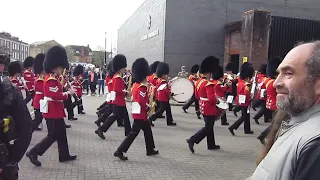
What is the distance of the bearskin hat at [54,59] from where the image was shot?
5964 millimetres

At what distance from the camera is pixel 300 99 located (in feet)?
4.83

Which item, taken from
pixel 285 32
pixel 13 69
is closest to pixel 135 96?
pixel 13 69

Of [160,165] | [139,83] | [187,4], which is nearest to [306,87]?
[160,165]

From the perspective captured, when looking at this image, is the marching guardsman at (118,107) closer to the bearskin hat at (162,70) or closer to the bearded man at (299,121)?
the bearskin hat at (162,70)

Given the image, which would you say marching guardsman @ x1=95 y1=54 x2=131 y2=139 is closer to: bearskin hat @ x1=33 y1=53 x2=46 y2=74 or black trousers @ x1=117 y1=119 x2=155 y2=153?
black trousers @ x1=117 y1=119 x2=155 y2=153

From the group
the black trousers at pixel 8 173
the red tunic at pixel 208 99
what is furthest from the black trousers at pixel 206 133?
the black trousers at pixel 8 173

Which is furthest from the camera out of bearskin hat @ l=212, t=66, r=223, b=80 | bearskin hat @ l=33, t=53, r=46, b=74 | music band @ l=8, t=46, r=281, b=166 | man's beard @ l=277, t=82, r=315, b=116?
bearskin hat @ l=33, t=53, r=46, b=74

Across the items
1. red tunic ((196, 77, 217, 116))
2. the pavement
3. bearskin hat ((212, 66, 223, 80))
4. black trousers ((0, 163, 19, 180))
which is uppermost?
bearskin hat ((212, 66, 223, 80))

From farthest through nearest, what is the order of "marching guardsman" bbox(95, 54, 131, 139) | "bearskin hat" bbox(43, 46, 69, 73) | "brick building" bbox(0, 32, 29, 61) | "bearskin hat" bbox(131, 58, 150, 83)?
"brick building" bbox(0, 32, 29, 61), "marching guardsman" bbox(95, 54, 131, 139), "bearskin hat" bbox(131, 58, 150, 83), "bearskin hat" bbox(43, 46, 69, 73)

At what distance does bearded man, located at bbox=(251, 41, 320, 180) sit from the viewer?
1.26 m

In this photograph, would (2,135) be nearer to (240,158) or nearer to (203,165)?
(203,165)

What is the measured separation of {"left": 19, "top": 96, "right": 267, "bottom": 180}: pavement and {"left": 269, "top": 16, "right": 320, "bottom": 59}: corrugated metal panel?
8.36 meters

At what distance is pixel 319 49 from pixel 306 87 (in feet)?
0.66

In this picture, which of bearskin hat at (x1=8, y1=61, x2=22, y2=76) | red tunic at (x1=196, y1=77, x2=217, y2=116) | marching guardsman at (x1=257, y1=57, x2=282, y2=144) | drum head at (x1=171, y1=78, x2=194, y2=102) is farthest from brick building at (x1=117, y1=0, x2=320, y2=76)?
red tunic at (x1=196, y1=77, x2=217, y2=116)
